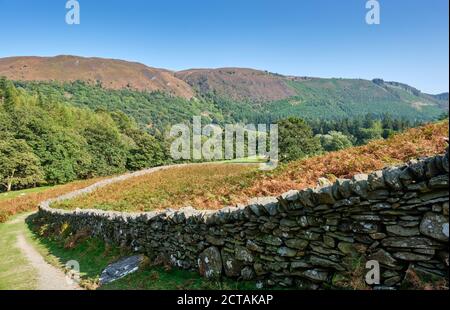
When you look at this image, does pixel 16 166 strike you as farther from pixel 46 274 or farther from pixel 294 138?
pixel 46 274

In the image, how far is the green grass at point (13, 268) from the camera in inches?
442

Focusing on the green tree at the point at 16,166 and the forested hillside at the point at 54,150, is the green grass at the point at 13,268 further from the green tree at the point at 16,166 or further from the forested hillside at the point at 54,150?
the forested hillside at the point at 54,150

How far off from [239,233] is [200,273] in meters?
1.94

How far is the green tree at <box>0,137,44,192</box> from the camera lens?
53562 mm

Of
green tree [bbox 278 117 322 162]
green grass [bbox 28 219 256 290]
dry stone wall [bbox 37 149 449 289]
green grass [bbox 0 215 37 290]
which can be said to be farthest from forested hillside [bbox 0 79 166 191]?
dry stone wall [bbox 37 149 449 289]

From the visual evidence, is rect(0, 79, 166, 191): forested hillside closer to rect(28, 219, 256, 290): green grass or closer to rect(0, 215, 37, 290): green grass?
rect(0, 215, 37, 290): green grass

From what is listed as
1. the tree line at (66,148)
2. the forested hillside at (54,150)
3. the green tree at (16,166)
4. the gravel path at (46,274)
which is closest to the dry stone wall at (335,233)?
the gravel path at (46,274)

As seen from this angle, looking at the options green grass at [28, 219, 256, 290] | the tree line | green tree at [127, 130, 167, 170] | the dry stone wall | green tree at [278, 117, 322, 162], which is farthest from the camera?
green tree at [127, 130, 167, 170]

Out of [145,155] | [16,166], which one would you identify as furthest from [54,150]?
[145,155]

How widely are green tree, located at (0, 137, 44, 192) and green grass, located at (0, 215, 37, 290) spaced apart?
36.2m

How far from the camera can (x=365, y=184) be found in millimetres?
6047

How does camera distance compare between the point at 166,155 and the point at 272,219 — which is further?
the point at 166,155
